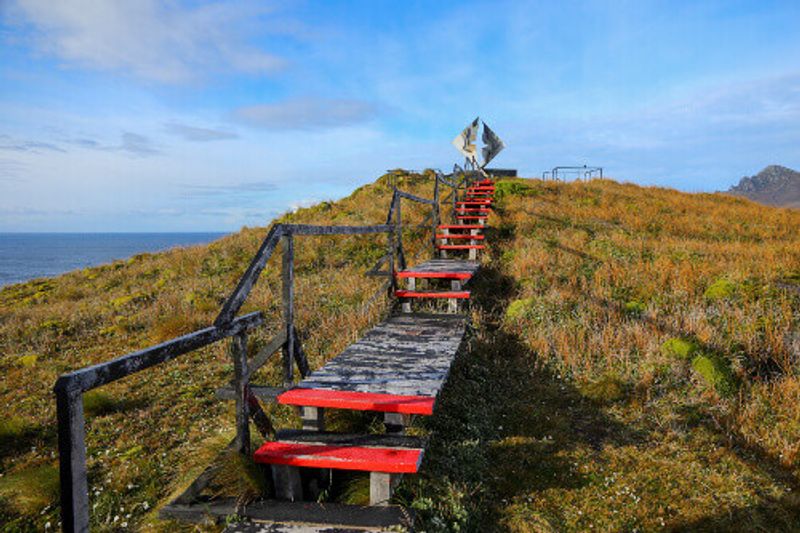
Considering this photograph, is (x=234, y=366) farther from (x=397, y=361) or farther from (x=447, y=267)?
(x=447, y=267)

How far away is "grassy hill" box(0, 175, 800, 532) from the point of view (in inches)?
146

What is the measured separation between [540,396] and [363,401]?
275cm

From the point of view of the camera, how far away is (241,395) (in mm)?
3514

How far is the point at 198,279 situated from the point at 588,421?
10321 mm

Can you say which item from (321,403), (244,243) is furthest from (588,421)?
(244,243)

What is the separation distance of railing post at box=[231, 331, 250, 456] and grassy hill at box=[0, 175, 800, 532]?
1.19 ft

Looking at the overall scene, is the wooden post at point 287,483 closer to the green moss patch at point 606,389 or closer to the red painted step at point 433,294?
the green moss patch at point 606,389

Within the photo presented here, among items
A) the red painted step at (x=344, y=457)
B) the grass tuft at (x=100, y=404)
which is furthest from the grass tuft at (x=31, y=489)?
the red painted step at (x=344, y=457)

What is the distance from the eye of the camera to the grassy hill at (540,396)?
3713 millimetres

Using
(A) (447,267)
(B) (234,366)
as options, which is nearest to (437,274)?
(A) (447,267)

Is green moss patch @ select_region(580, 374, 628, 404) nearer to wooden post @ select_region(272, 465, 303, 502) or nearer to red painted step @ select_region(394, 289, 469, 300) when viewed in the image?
red painted step @ select_region(394, 289, 469, 300)

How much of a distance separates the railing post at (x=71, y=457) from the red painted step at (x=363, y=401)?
175cm

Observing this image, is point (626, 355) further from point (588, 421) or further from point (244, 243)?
point (244, 243)

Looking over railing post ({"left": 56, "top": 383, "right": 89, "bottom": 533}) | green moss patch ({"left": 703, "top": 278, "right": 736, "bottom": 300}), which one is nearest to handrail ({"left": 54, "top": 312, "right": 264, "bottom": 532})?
railing post ({"left": 56, "top": 383, "right": 89, "bottom": 533})
